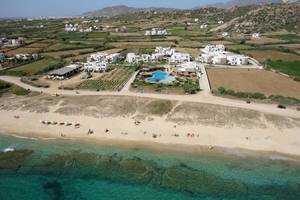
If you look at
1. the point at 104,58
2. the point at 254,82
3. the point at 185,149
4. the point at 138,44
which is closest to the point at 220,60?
the point at 254,82

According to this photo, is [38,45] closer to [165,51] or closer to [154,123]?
[165,51]

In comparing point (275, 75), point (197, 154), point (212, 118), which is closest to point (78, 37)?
point (275, 75)

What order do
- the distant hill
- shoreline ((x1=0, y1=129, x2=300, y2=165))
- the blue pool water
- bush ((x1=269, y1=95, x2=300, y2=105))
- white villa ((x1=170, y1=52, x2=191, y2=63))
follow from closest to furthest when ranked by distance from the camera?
shoreline ((x1=0, y1=129, x2=300, y2=165)) < bush ((x1=269, y1=95, x2=300, y2=105)) < the blue pool water < white villa ((x1=170, y1=52, x2=191, y2=63)) < the distant hill

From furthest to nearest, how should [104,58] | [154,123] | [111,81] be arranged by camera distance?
1. [104,58]
2. [111,81]
3. [154,123]

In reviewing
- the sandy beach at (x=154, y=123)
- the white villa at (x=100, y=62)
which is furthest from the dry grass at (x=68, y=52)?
the sandy beach at (x=154, y=123)

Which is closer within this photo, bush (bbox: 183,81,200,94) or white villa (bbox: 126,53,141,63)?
bush (bbox: 183,81,200,94)

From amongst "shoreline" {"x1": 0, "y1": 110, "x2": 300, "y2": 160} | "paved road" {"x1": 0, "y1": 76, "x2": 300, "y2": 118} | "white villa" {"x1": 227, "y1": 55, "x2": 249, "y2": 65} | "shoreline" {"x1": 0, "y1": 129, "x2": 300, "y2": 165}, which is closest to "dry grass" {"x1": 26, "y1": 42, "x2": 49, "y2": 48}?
"paved road" {"x1": 0, "y1": 76, "x2": 300, "y2": 118}

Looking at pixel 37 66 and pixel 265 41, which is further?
pixel 265 41

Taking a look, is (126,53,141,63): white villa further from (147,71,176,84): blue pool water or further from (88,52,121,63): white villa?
(147,71,176,84): blue pool water
